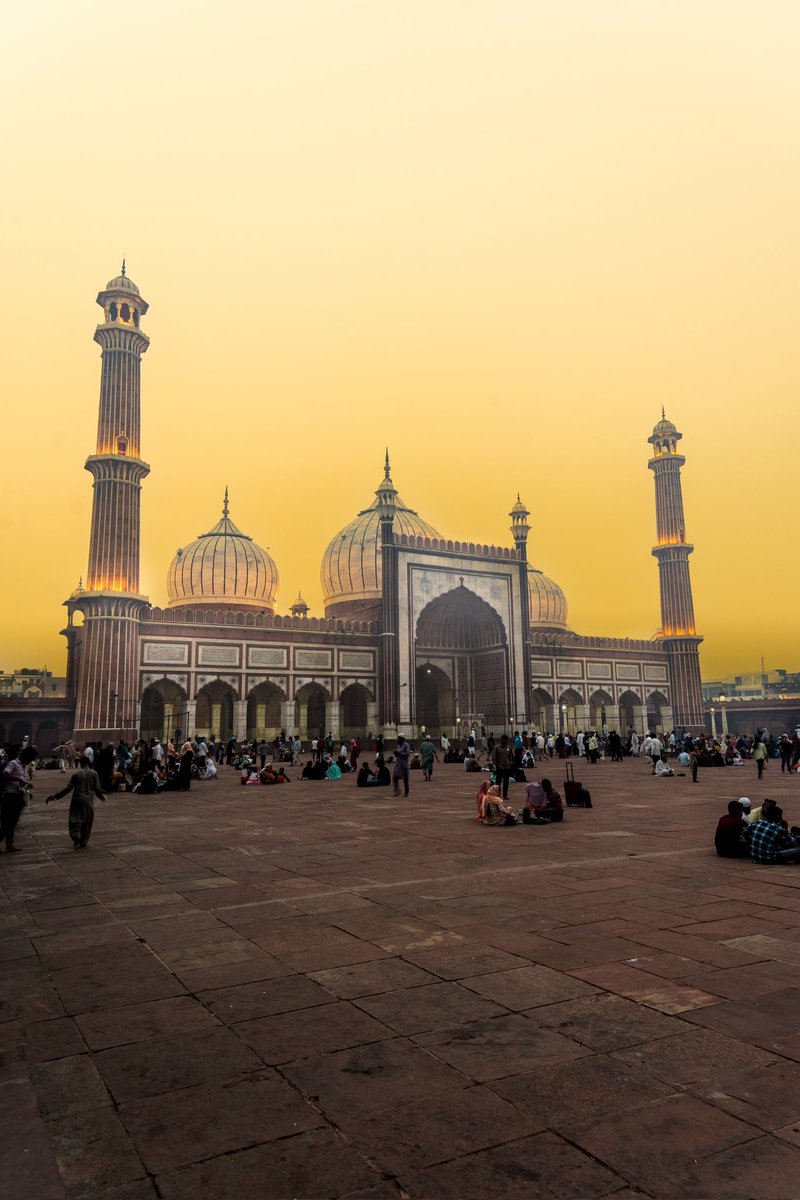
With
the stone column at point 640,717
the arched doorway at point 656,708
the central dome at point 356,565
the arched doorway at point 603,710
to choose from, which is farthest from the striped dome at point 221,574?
the arched doorway at point 656,708

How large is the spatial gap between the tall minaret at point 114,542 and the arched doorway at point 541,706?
20.7 meters

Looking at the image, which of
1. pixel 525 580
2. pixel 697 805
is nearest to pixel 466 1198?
pixel 697 805

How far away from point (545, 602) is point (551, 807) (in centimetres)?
4205

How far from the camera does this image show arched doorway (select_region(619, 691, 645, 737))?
156 ft

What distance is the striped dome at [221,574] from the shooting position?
42.3 metres

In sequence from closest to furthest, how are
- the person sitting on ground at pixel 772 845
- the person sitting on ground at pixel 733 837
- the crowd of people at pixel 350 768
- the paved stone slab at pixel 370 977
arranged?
the paved stone slab at pixel 370 977
the person sitting on ground at pixel 772 845
the person sitting on ground at pixel 733 837
the crowd of people at pixel 350 768

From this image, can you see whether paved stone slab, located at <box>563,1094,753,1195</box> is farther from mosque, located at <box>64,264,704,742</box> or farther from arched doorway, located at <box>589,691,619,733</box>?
arched doorway, located at <box>589,691,619,733</box>

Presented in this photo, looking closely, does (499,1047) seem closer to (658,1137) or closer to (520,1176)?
(658,1137)

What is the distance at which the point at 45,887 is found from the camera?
7.02m

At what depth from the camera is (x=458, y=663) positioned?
43.6 metres

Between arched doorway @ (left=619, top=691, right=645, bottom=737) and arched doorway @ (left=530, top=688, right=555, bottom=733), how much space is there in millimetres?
5501

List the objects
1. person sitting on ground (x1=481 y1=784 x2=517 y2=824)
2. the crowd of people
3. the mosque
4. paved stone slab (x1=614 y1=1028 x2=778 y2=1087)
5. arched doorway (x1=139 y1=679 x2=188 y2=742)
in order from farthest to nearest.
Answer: arched doorway (x1=139 y1=679 x2=188 y2=742), the mosque, person sitting on ground (x1=481 y1=784 x2=517 y2=824), the crowd of people, paved stone slab (x1=614 y1=1028 x2=778 y2=1087)

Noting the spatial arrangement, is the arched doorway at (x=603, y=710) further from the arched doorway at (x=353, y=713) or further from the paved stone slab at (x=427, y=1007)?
the paved stone slab at (x=427, y=1007)

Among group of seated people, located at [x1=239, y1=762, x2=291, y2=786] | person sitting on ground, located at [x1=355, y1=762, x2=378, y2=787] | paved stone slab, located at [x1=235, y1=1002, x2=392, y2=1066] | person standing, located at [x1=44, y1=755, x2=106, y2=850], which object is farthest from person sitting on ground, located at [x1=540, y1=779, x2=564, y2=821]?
group of seated people, located at [x1=239, y1=762, x2=291, y2=786]
